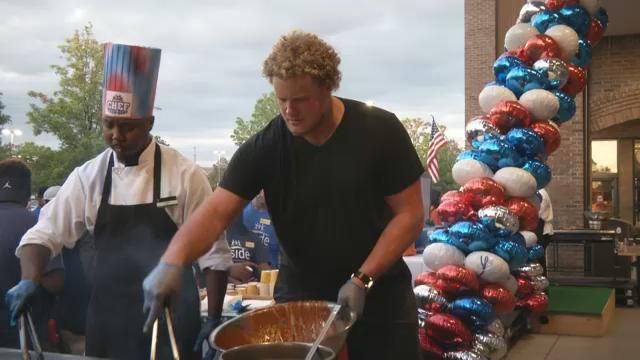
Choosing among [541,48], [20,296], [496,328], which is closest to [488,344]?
[496,328]

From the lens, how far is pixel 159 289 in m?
1.82

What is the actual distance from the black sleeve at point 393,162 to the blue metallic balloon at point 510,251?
284 cm

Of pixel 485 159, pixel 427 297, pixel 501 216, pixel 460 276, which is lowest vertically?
pixel 427 297

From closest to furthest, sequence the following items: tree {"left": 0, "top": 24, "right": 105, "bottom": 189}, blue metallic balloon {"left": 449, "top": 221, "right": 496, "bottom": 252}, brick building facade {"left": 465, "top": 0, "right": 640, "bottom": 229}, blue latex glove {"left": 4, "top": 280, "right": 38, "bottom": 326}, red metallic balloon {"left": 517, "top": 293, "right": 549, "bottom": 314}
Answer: blue latex glove {"left": 4, "top": 280, "right": 38, "bottom": 326}
blue metallic balloon {"left": 449, "top": 221, "right": 496, "bottom": 252}
red metallic balloon {"left": 517, "top": 293, "right": 549, "bottom": 314}
tree {"left": 0, "top": 24, "right": 105, "bottom": 189}
brick building facade {"left": 465, "top": 0, "right": 640, "bottom": 229}

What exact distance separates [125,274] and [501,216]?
3.04 m

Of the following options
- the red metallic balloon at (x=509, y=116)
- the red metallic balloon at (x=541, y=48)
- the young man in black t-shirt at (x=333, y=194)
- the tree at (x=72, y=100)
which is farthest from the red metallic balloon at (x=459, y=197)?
the tree at (x=72, y=100)

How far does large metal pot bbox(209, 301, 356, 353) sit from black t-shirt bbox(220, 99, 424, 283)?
Answer: 36 centimetres

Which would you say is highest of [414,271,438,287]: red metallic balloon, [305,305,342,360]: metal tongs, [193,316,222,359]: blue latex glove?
[305,305,342,360]: metal tongs

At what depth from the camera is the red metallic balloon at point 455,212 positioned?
4965mm

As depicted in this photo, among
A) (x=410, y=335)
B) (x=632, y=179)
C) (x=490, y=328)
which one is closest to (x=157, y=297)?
(x=410, y=335)

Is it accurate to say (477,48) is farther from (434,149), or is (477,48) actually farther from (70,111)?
(70,111)

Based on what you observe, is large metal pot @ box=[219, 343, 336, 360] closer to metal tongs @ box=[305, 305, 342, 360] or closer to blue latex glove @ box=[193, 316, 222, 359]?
metal tongs @ box=[305, 305, 342, 360]

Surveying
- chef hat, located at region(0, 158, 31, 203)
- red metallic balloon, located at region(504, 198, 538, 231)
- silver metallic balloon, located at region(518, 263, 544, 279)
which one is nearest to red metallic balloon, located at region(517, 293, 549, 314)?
silver metallic balloon, located at region(518, 263, 544, 279)

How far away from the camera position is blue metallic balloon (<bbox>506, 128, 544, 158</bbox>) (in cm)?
521
